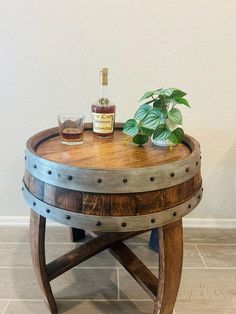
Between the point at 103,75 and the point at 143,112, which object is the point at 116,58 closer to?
the point at 103,75

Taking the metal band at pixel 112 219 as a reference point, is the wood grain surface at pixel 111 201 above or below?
above

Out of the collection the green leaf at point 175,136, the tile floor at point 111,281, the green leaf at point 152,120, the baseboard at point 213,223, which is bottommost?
the tile floor at point 111,281

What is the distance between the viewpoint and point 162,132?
2.95ft

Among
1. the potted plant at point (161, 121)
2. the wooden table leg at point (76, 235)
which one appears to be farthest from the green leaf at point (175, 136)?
the wooden table leg at point (76, 235)

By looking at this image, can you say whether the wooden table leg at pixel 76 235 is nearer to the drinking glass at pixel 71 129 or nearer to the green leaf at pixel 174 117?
the drinking glass at pixel 71 129

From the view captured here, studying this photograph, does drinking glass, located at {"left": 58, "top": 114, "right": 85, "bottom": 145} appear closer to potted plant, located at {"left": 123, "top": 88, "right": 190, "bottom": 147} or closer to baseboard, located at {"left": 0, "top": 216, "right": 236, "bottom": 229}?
potted plant, located at {"left": 123, "top": 88, "right": 190, "bottom": 147}

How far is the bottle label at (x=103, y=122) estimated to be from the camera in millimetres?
1015

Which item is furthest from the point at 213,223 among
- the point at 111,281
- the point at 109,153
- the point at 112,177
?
the point at 112,177

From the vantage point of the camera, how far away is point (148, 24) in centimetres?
128

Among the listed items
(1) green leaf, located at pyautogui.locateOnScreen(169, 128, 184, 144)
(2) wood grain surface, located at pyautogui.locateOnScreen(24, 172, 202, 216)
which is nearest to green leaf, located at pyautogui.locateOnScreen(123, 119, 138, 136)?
(1) green leaf, located at pyautogui.locateOnScreen(169, 128, 184, 144)

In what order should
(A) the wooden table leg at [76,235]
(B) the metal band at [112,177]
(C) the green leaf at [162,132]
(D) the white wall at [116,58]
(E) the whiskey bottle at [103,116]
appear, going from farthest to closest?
(A) the wooden table leg at [76,235], (D) the white wall at [116,58], (E) the whiskey bottle at [103,116], (C) the green leaf at [162,132], (B) the metal band at [112,177]

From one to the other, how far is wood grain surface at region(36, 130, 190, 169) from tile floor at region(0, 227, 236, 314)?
0.54 metres

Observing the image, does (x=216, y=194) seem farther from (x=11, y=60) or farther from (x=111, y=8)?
(x=11, y=60)

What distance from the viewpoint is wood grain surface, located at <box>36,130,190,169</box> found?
0.82 meters
